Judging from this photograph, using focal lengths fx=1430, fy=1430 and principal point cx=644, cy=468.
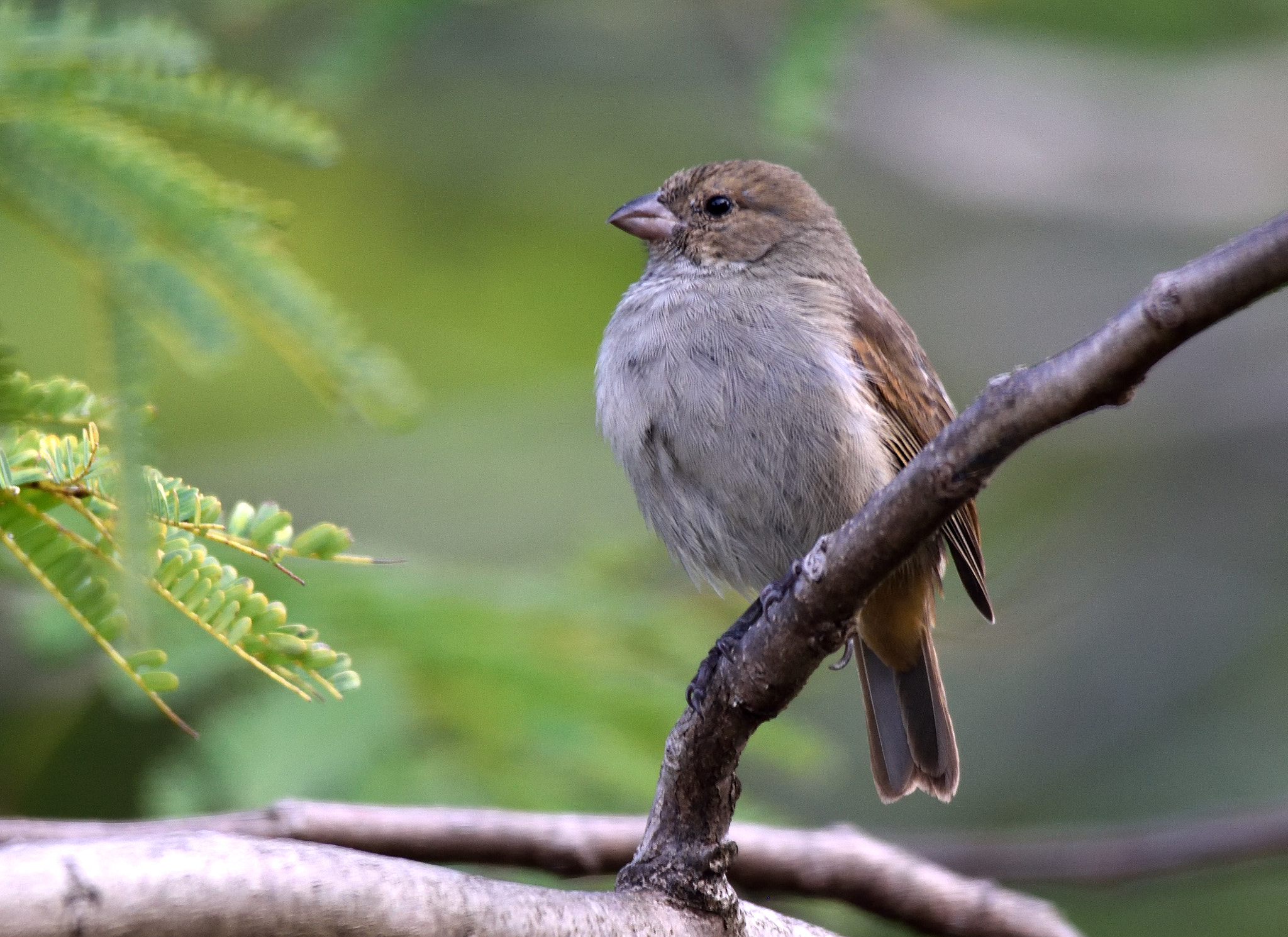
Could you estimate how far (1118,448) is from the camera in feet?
29.3

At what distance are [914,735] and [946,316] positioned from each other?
5.36 meters

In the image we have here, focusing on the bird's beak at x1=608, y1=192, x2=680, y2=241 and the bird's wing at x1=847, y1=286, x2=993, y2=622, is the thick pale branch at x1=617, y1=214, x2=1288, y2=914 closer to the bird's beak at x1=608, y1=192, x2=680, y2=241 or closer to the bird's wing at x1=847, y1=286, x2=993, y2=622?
the bird's wing at x1=847, y1=286, x2=993, y2=622

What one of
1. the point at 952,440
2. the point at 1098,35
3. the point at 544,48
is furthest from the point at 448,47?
the point at 952,440

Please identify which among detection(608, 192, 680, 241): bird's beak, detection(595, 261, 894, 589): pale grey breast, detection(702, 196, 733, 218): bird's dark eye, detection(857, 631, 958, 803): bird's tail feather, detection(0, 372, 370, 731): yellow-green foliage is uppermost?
detection(702, 196, 733, 218): bird's dark eye

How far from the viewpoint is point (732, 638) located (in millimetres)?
2945

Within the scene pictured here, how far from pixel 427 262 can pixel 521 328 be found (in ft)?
2.24

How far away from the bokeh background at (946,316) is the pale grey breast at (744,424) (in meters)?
1.49

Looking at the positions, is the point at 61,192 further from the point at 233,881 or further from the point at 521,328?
the point at 521,328

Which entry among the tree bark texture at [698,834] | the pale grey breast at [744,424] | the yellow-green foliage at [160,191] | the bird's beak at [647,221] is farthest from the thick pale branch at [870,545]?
the bird's beak at [647,221]

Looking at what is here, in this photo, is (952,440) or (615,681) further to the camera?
(615,681)

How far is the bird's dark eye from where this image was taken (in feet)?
14.6

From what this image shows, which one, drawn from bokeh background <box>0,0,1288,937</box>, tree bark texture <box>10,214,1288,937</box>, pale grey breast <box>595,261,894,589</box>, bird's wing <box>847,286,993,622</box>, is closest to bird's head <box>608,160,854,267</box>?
bird's wing <box>847,286,993,622</box>

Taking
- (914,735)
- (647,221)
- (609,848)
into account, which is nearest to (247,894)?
(609,848)

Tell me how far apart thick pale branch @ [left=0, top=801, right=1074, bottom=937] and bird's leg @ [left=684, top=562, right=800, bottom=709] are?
1.14 feet
